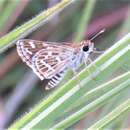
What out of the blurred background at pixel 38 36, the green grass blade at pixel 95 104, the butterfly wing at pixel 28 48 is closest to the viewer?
the green grass blade at pixel 95 104

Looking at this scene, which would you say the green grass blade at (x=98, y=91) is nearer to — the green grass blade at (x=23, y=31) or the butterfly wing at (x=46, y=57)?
the green grass blade at (x=23, y=31)

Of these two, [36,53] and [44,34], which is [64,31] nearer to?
[44,34]

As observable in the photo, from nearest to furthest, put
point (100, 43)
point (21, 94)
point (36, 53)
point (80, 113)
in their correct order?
point (80, 113)
point (36, 53)
point (21, 94)
point (100, 43)

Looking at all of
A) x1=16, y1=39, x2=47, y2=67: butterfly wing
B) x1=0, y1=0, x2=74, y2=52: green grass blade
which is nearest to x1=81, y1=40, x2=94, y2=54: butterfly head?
x1=16, y1=39, x2=47, y2=67: butterfly wing

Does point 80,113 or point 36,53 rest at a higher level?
point 80,113

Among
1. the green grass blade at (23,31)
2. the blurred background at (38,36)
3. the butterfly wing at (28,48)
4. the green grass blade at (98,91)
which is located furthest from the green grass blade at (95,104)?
the blurred background at (38,36)

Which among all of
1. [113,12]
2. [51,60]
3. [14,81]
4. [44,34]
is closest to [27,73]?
[14,81]

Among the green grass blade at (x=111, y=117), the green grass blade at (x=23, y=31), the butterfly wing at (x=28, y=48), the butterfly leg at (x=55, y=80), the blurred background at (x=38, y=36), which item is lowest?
the blurred background at (x=38, y=36)
